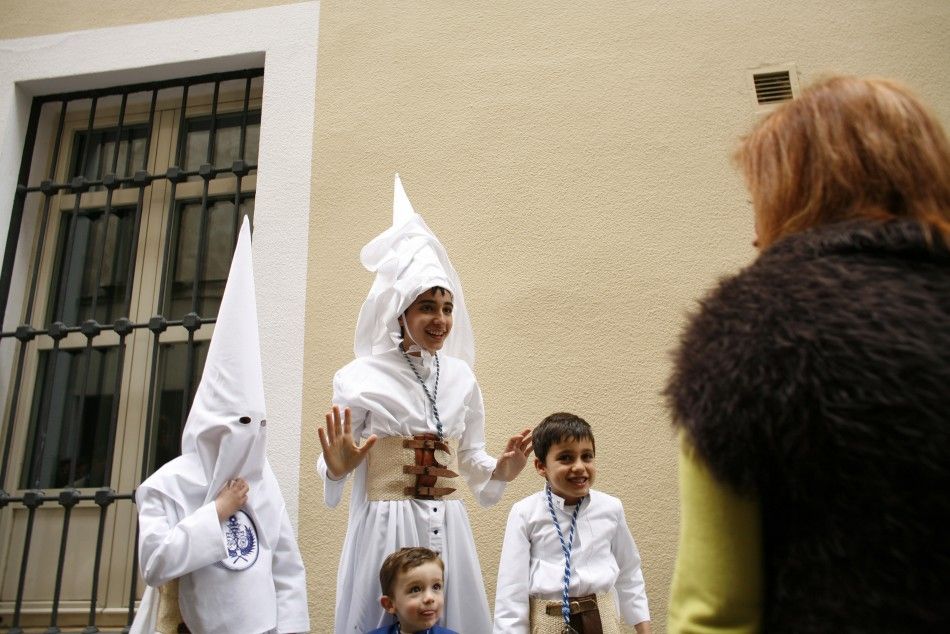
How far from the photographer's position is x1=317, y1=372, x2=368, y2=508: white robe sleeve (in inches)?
105

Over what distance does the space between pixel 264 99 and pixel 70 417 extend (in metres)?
1.93

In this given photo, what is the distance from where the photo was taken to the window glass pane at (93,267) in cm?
425

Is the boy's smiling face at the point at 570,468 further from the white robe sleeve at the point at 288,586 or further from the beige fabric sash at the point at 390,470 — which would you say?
the white robe sleeve at the point at 288,586

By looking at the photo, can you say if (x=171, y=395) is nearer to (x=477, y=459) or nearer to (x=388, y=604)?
(x=477, y=459)

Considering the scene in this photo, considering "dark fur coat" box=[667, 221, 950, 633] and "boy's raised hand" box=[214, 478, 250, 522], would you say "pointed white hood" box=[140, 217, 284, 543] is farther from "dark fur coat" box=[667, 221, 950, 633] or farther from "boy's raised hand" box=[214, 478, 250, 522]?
"dark fur coat" box=[667, 221, 950, 633]

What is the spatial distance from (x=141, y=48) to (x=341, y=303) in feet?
6.55

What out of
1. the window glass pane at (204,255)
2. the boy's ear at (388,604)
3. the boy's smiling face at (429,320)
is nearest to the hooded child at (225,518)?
the boy's ear at (388,604)

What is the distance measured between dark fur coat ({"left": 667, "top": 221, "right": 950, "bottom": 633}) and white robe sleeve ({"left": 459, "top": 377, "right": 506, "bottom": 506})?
196 centimetres

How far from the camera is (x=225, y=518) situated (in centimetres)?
240

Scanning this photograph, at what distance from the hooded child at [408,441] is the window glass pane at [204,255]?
146 centimetres

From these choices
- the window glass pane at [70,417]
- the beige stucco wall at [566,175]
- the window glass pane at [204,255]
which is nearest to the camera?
the beige stucco wall at [566,175]

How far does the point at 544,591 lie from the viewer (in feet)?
8.14

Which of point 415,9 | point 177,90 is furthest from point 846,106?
point 177,90

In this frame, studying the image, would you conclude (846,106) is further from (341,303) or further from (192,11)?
(192,11)
